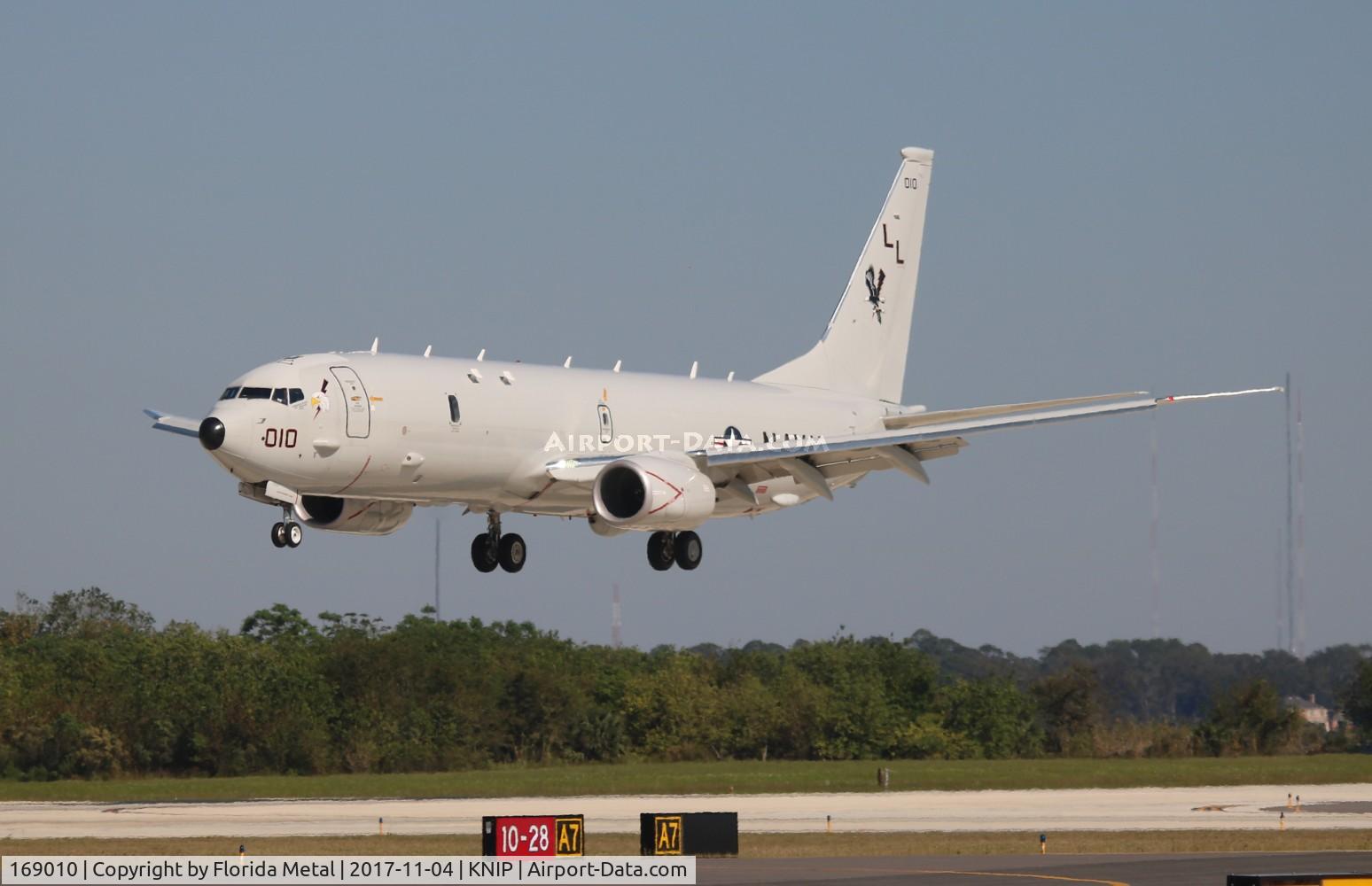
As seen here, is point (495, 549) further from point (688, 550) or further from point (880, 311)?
point (880, 311)

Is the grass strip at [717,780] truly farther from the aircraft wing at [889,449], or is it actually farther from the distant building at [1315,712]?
the aircraft wing at [889,449]

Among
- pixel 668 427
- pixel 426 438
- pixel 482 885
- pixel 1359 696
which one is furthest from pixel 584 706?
pixel 482 885

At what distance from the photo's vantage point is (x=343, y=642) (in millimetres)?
89188

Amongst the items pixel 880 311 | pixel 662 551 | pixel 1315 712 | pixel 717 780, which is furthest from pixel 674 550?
pixel 1315 712

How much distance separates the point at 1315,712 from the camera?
111375 millimetres

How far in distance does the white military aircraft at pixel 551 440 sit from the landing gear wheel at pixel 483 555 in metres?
0.04

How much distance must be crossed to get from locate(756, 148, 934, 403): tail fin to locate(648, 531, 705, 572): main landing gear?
8543 millimetres

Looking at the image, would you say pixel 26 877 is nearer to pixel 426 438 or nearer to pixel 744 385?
pixel 426 438

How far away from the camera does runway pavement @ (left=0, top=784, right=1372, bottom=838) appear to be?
57.2m

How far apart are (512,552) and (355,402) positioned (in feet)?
32.5

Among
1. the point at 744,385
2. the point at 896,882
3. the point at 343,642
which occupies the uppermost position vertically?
the point at 744,385

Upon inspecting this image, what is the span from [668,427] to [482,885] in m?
16.8

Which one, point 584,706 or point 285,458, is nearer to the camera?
point 285,458

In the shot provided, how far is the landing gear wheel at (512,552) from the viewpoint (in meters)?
53.7
